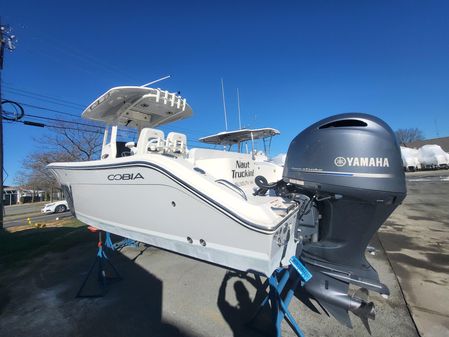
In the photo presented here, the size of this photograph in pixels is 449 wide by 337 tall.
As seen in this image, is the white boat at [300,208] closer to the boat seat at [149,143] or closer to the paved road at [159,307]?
the boat seat at [149,143]

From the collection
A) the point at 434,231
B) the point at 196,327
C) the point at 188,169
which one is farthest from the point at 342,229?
the point at 434,231

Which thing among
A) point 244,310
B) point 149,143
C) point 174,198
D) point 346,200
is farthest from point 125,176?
point 346,200

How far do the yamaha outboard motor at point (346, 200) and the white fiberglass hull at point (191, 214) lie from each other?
33cm

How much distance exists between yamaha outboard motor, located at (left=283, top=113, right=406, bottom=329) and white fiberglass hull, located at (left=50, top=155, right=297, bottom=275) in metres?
0.33

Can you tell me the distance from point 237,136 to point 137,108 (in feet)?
9.78

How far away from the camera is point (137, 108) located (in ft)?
12.6

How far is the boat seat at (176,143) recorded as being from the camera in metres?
3.06

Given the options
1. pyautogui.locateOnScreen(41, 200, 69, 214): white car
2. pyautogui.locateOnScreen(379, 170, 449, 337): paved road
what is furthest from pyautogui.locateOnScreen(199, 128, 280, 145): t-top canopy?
pyautogui.locateOnScreen(41, 200, 69, 214): white car

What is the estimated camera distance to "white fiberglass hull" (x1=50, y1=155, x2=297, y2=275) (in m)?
1.85

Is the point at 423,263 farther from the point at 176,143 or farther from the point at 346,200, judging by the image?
the point at 176,143

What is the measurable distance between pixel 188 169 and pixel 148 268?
2585 millimetres

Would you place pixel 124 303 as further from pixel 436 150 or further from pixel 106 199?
pixel 436 150

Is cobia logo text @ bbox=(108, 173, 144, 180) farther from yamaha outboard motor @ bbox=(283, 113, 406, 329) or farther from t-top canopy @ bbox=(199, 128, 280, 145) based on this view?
t-top canopy @ bbox=(199, 128, 280, 145)

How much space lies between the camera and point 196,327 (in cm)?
249
